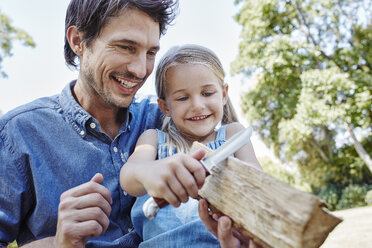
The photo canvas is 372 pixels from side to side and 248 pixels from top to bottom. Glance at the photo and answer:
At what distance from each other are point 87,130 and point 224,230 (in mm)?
1355

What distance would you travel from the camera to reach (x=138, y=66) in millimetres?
2252

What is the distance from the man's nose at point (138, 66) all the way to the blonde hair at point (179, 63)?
0.13m

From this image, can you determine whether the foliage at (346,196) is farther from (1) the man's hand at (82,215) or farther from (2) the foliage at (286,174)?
(1) the man's hand at (82,215)

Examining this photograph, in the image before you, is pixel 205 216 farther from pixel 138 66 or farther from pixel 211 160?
pixel 138 66

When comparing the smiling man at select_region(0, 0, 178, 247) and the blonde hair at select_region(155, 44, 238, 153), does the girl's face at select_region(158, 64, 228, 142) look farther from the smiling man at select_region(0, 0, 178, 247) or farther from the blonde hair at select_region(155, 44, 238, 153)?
the smiling man at select_region(0, 0, 178, 247)

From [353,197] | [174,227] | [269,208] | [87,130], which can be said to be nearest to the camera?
[269,208]

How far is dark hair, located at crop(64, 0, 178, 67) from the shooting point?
2.28m

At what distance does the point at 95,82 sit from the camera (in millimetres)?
2361

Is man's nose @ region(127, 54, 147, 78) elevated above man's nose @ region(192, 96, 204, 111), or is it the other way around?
man's nose @ region(127, 54, 147, 78)

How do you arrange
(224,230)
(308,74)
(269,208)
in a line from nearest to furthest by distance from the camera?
(269,208) < (224,230) < (308,74)

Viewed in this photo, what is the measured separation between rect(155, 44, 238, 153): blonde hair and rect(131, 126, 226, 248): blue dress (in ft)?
0.52

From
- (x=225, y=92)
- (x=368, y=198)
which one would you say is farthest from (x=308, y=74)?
(x=225, y=92)

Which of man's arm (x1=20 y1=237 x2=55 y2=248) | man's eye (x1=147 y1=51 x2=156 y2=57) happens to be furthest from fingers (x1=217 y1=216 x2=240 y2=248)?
man's eye (x1=147 y1=51 x2=156 y2=57)

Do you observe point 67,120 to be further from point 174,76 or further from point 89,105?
point 174,76
